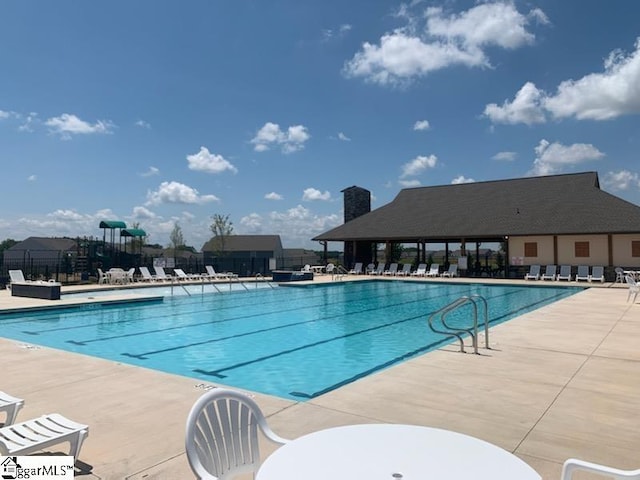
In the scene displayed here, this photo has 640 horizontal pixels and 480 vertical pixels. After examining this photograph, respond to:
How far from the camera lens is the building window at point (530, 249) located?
24.1 m

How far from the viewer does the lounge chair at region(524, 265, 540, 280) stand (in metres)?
22.1

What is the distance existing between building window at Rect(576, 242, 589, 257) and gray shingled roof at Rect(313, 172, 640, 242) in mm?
1125

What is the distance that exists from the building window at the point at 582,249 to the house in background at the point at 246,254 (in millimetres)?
16312

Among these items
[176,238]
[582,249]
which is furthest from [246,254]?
[582,249]

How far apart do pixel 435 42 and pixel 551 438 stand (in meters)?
13.6

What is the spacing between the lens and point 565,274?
859 inches

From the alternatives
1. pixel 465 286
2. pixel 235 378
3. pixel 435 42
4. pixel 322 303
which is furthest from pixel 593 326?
pixel 465 286

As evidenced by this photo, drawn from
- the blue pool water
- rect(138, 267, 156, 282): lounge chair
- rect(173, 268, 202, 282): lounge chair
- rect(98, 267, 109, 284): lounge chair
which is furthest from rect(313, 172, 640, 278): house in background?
rect(98, 267, 109, 284): lounge chair

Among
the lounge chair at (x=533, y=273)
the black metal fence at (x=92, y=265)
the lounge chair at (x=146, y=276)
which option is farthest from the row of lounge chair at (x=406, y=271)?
the lounge chair at (x=146, y=276)

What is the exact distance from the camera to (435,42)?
569 inches

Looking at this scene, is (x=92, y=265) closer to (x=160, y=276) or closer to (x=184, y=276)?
(x=160, y=276)

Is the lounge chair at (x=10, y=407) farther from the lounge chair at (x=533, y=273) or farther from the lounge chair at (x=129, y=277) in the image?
the lounge chair at (x=533, y=273)

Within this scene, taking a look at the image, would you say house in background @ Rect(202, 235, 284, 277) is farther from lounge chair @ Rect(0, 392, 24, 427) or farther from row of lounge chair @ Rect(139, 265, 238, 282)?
lounge chair @ Rect(0, 392, 24, 427)

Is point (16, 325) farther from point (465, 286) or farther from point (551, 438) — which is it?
point (465, 286)
